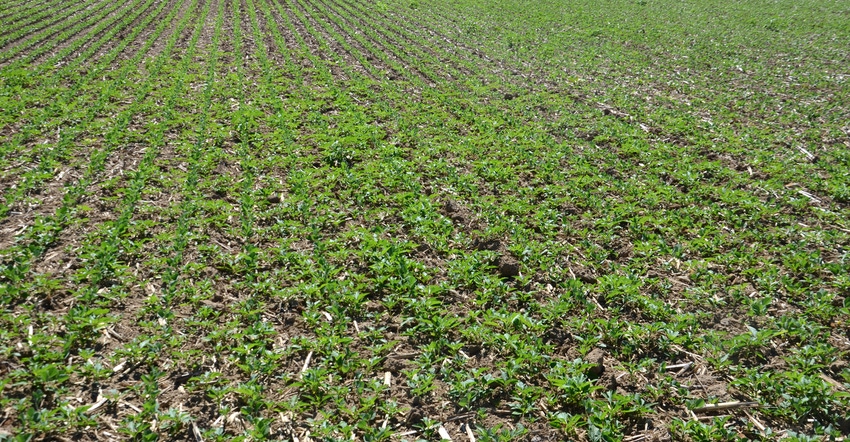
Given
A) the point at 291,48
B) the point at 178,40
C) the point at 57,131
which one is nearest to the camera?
the point at 57,131

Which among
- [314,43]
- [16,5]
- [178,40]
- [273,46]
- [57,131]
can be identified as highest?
[314,43]

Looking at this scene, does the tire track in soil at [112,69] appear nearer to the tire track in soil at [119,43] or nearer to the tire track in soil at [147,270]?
the tire track in soil at [119,43]

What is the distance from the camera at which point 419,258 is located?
5.61 m

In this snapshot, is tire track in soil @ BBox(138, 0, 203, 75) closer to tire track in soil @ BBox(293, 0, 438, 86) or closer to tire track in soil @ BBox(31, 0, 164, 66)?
tire track in soil @ BBox(31, 0, 164, 66)

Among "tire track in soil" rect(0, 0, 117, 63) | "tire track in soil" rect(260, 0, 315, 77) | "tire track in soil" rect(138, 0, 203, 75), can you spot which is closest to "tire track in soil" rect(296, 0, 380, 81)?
"tire track in soil" rect(260, 0, 315, 77)

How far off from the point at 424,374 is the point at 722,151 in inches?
279

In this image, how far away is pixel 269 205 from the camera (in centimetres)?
658

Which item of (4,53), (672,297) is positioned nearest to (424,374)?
(672,297)

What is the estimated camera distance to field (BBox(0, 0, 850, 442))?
12.1 feet

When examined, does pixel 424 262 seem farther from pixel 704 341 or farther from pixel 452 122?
pixel 452 122

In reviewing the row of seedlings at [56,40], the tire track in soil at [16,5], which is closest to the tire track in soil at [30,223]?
the row of seedlings at [56,40]

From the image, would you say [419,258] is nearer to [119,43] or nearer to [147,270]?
[147,270]

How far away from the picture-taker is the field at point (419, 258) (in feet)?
12.1

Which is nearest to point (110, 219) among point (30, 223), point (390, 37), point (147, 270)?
point (30, 223)
